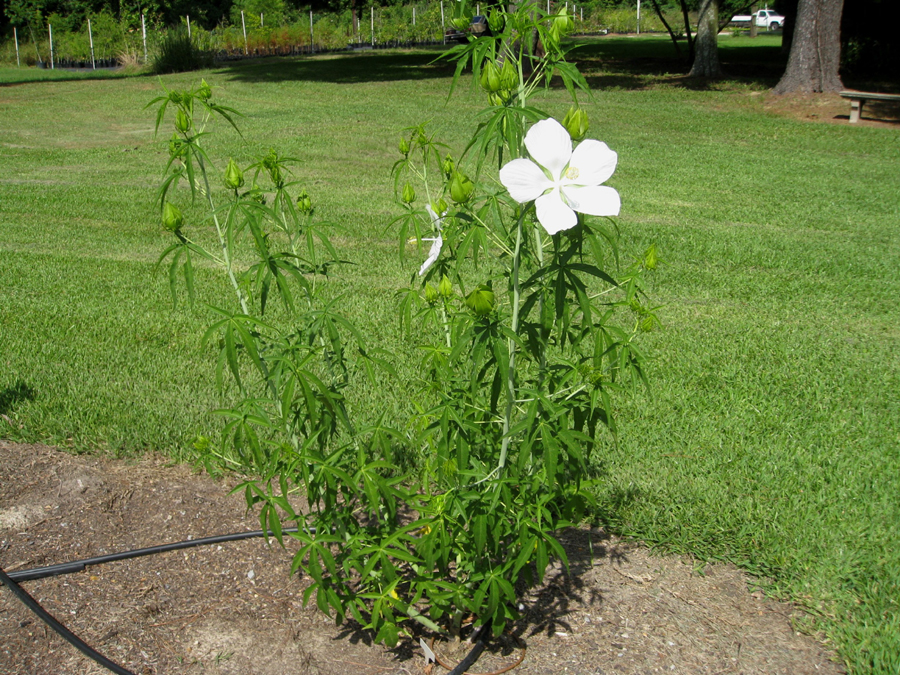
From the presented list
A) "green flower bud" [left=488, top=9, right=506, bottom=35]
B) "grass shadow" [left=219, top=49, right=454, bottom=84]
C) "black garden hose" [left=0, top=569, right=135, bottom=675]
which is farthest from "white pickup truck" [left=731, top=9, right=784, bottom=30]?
"black garden hose" [left=0, top=569, right=135, bottom=675]

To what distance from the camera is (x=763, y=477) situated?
320 centimetres

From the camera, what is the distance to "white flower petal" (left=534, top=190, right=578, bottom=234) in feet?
5.33

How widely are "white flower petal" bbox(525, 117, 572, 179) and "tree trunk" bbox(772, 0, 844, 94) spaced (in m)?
14.5

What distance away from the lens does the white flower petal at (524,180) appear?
5.33 feet

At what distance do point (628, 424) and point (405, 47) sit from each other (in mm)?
33246

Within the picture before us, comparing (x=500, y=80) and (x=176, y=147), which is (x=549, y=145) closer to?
(x=500, y=80)

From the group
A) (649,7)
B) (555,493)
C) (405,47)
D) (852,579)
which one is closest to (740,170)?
(852,579)

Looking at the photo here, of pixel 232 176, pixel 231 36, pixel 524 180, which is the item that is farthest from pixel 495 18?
pixel 231 36

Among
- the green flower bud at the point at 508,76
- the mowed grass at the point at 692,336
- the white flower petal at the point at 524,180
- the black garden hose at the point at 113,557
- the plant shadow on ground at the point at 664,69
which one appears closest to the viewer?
the white flower petal at the point at 524,180

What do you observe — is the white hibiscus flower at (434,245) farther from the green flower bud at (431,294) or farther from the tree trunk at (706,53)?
the tree trunk at (706,53)

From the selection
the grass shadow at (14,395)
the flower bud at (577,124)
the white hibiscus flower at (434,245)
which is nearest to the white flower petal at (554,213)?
the flower bud at (577,124)

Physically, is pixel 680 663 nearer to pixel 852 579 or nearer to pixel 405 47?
pixel 852 579

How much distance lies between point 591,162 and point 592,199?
0.30ft

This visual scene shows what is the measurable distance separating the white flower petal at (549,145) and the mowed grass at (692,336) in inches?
26.4
